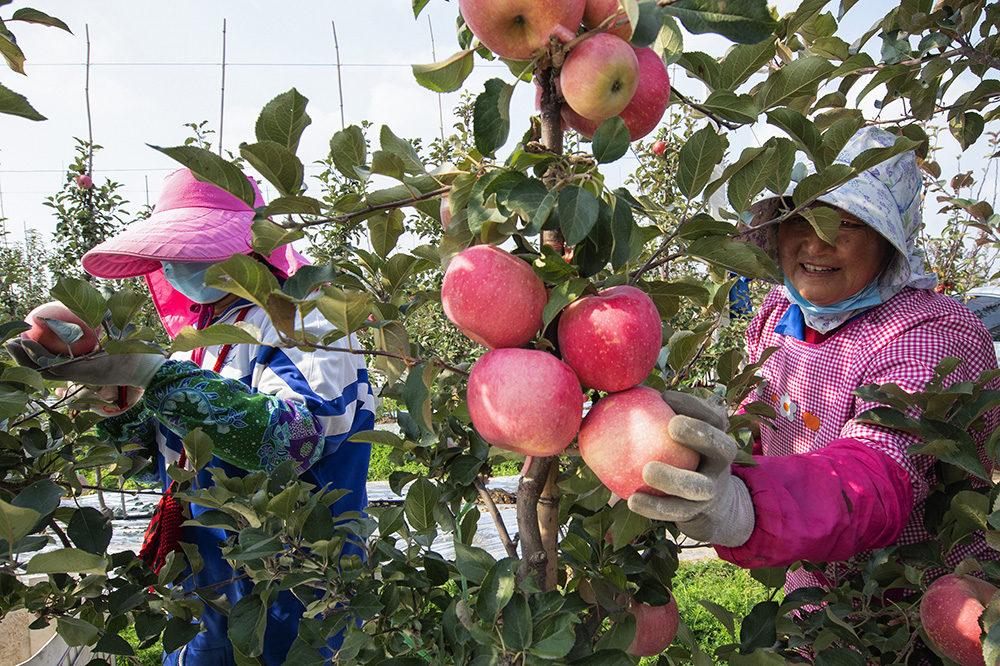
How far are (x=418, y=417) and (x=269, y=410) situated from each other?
0.72 m

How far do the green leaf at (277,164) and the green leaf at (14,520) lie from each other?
18.0 inches

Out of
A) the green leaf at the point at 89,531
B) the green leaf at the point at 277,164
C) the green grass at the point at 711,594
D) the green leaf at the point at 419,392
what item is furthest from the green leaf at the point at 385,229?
the green grass at the point at 711,594

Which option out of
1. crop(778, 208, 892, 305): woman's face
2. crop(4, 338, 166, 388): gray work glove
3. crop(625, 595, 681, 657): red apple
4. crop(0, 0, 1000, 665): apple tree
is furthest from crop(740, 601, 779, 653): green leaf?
crop(4, 338, 166, 388): gray work glove

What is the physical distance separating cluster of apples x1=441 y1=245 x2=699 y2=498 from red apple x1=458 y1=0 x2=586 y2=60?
21 cm

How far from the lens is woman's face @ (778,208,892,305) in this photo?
1.27 meters

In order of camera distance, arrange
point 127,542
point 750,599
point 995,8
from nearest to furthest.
Answer: point 995,8
point 750,599
point 127,542

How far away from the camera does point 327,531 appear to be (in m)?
0.92

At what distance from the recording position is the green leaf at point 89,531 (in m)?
1.00

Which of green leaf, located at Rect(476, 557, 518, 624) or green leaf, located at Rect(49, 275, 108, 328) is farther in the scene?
green leaf, located at Rect(49, 275, 108, 328)

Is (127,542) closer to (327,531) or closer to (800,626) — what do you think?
(327,531)

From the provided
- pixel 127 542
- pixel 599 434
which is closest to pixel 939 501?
pixel 599 434

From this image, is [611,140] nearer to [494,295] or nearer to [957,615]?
[494,295]

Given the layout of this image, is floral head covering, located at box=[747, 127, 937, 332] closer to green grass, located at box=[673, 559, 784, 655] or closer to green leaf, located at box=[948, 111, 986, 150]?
green leaf, located at box=[948, 111, 986, 150]

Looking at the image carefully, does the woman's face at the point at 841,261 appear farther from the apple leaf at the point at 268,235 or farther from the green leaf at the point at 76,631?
the green leaf at the point at 76,631
